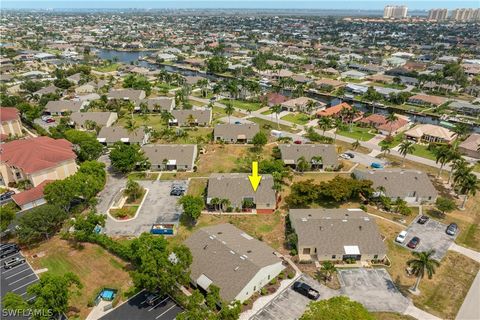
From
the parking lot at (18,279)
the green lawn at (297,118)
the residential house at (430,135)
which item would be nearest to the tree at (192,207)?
the parking lot at (18,279)

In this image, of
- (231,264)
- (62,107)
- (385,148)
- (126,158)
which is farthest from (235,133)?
(62,107)

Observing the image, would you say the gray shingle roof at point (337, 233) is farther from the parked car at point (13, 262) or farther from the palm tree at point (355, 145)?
the parked car at point (13, 262)

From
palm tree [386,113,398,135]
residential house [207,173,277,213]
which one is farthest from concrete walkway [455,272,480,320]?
palm tree [386,113,398,135]

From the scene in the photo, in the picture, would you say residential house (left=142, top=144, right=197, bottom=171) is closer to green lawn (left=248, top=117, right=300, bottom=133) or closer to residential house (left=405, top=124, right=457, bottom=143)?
green lawn (left=248, top=117, right=300, bottom=133)

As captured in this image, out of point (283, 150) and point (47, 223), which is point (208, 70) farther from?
point (47, 223)

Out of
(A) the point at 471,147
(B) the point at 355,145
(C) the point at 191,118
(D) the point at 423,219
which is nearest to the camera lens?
(D) the point at 423,219

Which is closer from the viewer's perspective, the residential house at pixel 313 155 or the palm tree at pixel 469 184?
the palm tree at pixel 469 184

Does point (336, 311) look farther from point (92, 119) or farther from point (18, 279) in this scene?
point (92, 119)
